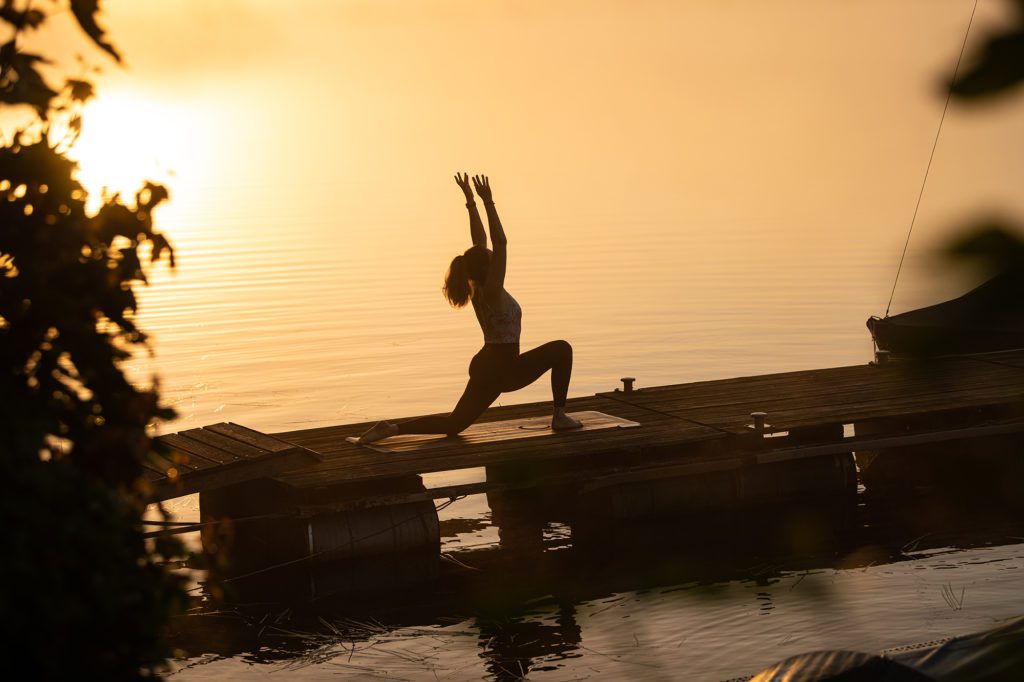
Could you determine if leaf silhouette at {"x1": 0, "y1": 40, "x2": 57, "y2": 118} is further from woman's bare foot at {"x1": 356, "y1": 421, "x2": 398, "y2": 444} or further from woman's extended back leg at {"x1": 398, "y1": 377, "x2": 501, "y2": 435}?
woman's bare foot at {"x1": 356, "y1": 421, "x2": 398, "y2": 444}

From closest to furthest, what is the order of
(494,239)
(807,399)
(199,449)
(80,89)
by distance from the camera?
(80,89) < (494,239) < (199,449) < (807,399)

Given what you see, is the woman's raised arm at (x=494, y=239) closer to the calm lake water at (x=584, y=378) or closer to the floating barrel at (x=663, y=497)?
the floating barrel at (x=663, y=497)

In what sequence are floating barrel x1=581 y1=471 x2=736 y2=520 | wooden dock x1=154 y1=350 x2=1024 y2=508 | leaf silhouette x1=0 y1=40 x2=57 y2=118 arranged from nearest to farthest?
leaf silhouette x1=0 y1=40 x2=57 y2=118
wooden dock x1=154 y1=350 x2=1024 y2=508
floating barrel x1=581 y1=471 x2=736 y2=520

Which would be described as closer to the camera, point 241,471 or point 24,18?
point 24,18

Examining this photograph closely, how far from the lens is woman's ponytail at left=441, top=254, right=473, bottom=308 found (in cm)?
1191

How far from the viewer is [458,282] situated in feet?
39.2

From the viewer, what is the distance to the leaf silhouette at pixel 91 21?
6.64 ft

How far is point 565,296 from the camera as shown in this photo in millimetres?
36844

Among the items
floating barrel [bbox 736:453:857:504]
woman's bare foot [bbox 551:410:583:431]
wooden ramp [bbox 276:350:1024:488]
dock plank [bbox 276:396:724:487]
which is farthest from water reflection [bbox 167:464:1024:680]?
woman's bare foot [bbox 551:410:583:431]

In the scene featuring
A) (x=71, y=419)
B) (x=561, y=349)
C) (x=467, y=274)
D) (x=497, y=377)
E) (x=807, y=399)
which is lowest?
(x=71, y=419)

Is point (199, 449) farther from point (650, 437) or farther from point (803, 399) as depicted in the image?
point (803, 399)

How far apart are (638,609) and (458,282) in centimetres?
354

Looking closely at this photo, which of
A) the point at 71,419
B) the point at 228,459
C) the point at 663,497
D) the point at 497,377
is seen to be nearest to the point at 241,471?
the point at 228,459

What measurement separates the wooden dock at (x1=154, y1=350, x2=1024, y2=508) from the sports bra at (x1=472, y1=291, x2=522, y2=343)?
1.13m
